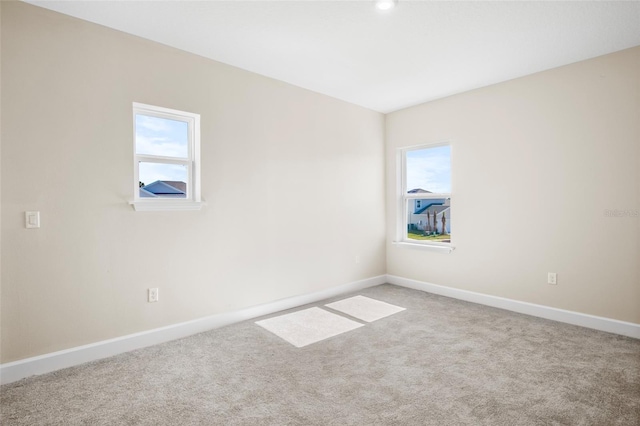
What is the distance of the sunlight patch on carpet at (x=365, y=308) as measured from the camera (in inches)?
141

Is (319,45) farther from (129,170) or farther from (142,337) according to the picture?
(142,337)

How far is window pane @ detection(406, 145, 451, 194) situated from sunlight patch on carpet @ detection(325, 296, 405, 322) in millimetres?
1773

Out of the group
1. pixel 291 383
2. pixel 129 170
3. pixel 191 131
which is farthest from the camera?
pixel 191 131

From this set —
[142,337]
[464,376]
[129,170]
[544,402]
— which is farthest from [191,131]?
[544,402]

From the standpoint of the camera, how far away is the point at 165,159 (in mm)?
2990

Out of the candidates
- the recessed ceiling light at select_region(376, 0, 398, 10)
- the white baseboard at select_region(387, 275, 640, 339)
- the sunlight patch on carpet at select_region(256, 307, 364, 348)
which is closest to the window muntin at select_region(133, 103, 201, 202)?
the sunlight patch on carpet at select_region(256, 307, 364, 348)

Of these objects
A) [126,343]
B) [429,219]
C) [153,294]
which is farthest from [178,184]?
[429,219]

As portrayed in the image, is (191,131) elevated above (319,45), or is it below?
below

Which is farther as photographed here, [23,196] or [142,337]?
[142,337]

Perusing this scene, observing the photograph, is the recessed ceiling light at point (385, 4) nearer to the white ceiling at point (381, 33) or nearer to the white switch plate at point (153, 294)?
the white ceiling at point (381, 33)

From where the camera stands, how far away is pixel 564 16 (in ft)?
8.05

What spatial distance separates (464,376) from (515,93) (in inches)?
121

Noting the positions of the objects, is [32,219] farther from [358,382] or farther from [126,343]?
[358,382]

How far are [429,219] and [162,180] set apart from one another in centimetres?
351
